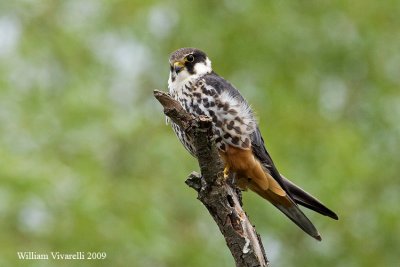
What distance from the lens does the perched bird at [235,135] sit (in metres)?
4.71

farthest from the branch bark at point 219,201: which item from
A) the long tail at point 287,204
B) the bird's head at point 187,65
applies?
the bird's head at point 187,65

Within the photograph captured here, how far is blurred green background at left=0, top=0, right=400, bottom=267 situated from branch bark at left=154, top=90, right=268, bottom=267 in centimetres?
211

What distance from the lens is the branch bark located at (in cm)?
394

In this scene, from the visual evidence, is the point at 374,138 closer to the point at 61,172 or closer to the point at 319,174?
the point at 319,174

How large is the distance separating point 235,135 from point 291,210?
59cm

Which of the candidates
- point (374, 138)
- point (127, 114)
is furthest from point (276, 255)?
point (127, 114)

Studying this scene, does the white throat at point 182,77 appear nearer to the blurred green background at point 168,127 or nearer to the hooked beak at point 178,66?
the hooked beak at point 178,66

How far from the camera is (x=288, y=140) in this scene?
6.87 metres

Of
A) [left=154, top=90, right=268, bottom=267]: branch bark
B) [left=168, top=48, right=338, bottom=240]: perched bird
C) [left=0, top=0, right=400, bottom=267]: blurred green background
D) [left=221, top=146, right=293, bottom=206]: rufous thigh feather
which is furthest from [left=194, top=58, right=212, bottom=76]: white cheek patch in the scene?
[left=0, top=0, right=400, bottom=267]: blurred green background

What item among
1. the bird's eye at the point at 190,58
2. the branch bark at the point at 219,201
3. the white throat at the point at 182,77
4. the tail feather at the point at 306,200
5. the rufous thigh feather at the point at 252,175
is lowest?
the branch bark at the point at 219,201

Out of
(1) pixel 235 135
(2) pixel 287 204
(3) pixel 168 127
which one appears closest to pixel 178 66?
(1) pixel 235 135

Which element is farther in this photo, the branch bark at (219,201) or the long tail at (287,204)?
the long tail at (287,204)

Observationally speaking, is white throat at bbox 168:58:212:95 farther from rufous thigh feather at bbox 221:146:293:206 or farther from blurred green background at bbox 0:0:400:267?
blurred green background at bbox 0:0:400:267

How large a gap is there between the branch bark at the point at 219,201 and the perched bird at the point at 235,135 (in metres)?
0.60
